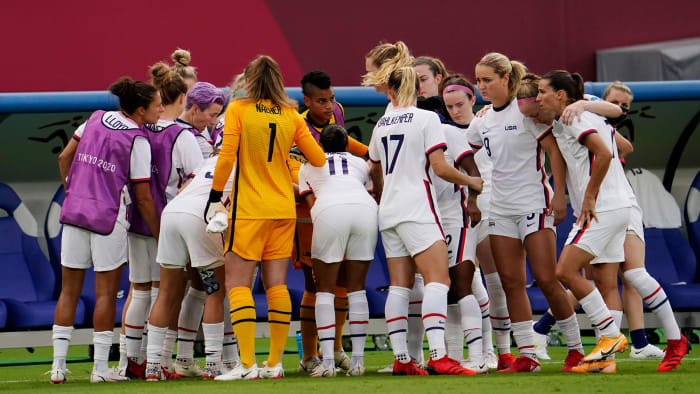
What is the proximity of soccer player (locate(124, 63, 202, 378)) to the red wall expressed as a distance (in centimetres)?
421

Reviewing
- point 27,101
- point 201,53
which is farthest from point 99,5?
point 27,101

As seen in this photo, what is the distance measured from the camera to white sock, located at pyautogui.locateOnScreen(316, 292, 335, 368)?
5855 mm

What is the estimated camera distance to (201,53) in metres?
10.9

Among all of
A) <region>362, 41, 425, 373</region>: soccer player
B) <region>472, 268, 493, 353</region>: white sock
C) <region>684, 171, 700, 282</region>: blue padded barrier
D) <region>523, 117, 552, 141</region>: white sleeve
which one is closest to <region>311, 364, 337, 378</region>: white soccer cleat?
<region>362, 41, 425, 373</region>: soccer player

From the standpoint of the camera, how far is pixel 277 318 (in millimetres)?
5738

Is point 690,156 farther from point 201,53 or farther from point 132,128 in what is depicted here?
point 132,128

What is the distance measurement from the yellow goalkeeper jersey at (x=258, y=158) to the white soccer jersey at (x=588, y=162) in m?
1.53

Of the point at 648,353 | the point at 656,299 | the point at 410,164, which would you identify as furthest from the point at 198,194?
the point at 648,353

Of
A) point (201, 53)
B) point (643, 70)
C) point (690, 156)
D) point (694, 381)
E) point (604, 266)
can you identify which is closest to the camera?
point (694, 381)

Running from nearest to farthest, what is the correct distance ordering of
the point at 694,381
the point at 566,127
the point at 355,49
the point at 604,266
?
the point at 694,381 → the point at 566,127 → the point at 604,266 → the point at 355,49

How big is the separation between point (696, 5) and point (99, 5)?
24.9 ft

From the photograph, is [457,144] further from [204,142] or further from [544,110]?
[204,142]

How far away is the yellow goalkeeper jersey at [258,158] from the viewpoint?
564 cm

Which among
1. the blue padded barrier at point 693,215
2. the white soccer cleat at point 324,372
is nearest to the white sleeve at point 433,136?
the white soccer cleat at point 324,372
